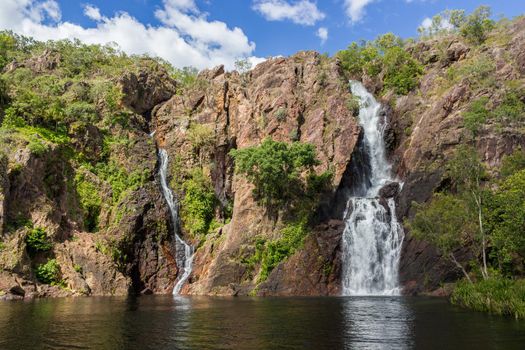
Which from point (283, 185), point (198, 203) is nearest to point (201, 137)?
point (198, 203)

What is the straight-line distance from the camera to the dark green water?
1942cm

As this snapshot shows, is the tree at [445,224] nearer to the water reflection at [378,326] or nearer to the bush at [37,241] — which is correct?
the water reflection at [378,326]

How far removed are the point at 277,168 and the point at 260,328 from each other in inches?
1373

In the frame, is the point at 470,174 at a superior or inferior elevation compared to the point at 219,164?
inferior

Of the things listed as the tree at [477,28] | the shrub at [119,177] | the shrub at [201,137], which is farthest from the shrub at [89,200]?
the tree at [477,28]

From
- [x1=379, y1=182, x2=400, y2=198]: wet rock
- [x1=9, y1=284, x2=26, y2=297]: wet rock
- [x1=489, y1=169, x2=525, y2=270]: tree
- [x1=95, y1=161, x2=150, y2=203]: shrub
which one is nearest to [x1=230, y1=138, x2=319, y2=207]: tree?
[x1=379, y1=182, x2=400, y2=198]: wet rock

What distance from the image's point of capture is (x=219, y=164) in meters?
73.3

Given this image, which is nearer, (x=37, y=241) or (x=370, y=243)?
(x=37, y=241)

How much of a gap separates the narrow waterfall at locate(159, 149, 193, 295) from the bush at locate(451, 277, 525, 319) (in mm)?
36617

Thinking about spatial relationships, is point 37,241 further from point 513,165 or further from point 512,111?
point 512,111

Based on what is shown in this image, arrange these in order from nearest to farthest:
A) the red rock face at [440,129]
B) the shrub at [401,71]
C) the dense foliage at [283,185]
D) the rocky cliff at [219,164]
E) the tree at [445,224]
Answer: the tree at [445,224] → the red rock face at [440,129] → the rocky cliff at [219,164] → the dense foliage at [283,185] → the shrub at [401,71]

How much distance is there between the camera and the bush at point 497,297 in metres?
26.5

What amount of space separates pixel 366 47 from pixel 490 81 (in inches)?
1785

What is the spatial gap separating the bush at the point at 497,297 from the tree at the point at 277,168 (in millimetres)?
29218
